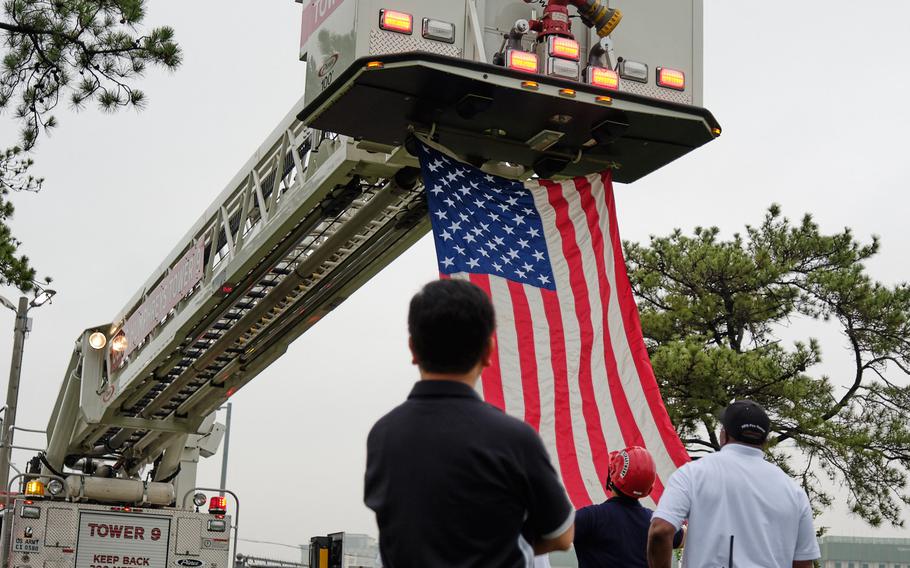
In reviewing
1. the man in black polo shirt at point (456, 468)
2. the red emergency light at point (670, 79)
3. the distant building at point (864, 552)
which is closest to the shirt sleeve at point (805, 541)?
the man in black polo shirt at point (456, 468)

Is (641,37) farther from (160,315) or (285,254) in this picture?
(160,315)

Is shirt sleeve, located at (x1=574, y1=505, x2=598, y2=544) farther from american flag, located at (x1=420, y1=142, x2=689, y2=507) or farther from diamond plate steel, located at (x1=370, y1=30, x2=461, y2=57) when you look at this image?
diamond plate steel, located at (x1=370, y1=30, x2=461, y2=57)

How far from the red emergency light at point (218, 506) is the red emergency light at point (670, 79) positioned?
968 centimetres

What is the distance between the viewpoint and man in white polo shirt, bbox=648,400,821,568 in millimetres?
4883

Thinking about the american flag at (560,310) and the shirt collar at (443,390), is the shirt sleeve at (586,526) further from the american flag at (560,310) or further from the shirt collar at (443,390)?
the shirt collar at (443,390)

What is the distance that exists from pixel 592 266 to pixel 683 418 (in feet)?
38.9

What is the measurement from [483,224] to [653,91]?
5.17 ft

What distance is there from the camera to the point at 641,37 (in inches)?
360

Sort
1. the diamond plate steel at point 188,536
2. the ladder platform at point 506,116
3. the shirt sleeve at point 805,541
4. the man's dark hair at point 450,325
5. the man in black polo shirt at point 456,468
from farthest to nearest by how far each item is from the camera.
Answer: the diamond plate steel at point 188,536, the ladder platform at point 506,116, the shirt sleeve at point 805,541, the man's dark hair at point 450,325, the man in black polo shirt at point 456,468

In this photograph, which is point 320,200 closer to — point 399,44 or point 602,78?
point 399,44

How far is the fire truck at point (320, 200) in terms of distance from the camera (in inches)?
332

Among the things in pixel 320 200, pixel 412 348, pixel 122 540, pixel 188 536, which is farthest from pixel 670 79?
pixel 122 540

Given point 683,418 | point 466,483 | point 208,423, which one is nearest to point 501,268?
point 466,483

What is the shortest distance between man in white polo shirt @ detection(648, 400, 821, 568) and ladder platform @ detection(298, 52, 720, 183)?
12.7 ft
